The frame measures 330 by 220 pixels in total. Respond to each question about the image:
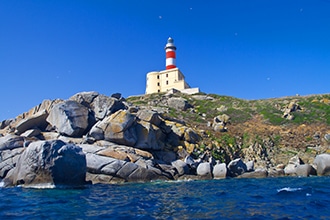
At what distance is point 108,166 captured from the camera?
22.3 metres

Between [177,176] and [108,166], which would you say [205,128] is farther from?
[108,166]

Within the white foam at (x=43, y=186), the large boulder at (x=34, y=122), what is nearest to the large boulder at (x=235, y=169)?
the white foam at (x=43, y=186)

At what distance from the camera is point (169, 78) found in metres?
71.1

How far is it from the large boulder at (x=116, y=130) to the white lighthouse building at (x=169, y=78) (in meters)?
40.8

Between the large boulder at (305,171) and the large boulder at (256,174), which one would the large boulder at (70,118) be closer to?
the large boulder at (256,174)

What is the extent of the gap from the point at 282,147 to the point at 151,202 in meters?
30.1

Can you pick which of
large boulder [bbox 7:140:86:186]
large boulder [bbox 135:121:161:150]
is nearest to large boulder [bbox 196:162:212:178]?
large boulder [bbox 135:121:161:150]

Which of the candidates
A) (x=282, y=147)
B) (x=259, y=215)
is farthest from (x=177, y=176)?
(x=282, y=147)

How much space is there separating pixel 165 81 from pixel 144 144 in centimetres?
4384

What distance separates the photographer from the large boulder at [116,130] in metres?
27.3

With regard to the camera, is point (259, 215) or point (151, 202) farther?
point (151, 202)

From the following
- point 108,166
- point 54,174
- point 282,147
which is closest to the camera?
point 54,174

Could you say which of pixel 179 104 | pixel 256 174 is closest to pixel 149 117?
pixel 256 174

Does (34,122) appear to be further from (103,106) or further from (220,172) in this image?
(220,172)
